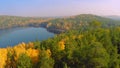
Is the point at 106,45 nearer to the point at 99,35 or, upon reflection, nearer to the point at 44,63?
the point at 99,35

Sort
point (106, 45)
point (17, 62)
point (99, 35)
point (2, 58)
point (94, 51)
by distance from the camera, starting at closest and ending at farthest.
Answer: point (94, 51), point (17, 62), point (2, 58), point (106, 45), point (99, 35)

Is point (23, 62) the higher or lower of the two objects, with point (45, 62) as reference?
lower

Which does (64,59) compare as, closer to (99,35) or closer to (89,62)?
(89,62)

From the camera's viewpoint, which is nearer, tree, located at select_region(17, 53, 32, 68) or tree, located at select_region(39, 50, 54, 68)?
tree, located at select_region(39, 50, 54, 68)

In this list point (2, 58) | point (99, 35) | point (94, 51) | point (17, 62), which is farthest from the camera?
point (99, 35)

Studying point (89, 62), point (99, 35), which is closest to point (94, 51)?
point (89, 62)

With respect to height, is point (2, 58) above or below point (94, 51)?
below

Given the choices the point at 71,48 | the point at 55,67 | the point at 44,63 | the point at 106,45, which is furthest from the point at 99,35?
the point at 44,63

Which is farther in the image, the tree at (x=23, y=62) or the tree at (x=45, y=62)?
the tree at (x=23, y=62)

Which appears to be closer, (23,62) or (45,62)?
(45,62)

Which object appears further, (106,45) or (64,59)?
(106,45)
